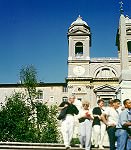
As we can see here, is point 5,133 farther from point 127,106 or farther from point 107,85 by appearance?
point 127,106

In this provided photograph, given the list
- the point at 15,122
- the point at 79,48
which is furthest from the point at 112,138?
the point at 79,48

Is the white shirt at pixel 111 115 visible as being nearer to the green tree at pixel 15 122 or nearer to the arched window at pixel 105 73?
the green tree at pixel 15 122

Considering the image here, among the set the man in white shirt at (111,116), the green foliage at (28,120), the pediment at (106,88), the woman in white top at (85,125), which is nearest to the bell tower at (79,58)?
the pediment at (106,88)

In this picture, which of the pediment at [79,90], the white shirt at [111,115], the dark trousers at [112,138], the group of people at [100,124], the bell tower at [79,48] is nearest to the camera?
the group of people at [100,124]

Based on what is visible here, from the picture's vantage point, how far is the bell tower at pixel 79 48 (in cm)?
5091

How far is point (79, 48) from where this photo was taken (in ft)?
174

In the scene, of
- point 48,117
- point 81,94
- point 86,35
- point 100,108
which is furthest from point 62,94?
point 100,108

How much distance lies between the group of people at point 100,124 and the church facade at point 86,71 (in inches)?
1478

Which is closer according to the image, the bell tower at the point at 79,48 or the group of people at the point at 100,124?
the group of people at the point at 100,124

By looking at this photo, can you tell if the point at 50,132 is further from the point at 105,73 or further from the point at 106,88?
the point at 105,73

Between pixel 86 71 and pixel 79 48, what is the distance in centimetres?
382

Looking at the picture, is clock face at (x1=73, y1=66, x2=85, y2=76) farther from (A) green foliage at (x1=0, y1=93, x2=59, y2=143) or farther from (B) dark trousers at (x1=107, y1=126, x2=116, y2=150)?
(B) dark trousers at (x1=107, y1=126, x2=116, y2=150)

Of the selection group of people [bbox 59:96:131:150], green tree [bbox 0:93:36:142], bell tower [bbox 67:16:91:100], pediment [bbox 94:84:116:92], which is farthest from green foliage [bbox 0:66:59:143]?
group of people [bbox 59:96:131:150]

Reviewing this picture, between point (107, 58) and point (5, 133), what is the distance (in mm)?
19797
